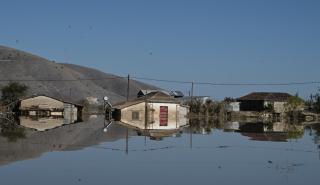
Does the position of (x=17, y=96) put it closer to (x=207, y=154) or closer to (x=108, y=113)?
(x=108, y=113)

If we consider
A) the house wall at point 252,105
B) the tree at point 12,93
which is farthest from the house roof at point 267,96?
the tree at point 12,93

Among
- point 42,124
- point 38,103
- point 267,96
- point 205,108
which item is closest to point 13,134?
point 42,124

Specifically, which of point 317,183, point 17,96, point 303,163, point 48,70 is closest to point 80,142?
point 303,163

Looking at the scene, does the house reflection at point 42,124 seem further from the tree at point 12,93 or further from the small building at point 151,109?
the tree at point 12,93

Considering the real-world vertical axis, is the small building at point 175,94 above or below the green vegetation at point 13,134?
above

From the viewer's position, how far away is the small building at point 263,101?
87956mm

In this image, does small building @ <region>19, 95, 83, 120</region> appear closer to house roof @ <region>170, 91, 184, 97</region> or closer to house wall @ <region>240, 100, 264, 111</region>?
house wall @ <region>240, 100, 264, 111</region>

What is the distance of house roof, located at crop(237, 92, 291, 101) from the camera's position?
89.6m

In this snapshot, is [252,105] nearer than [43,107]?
No

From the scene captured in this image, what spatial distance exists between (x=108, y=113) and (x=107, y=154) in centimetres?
5338

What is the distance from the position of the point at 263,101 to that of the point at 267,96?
132 cm

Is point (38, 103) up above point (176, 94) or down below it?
below

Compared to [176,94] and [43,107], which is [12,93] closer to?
[43,107]

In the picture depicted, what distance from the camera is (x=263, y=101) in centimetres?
8956
